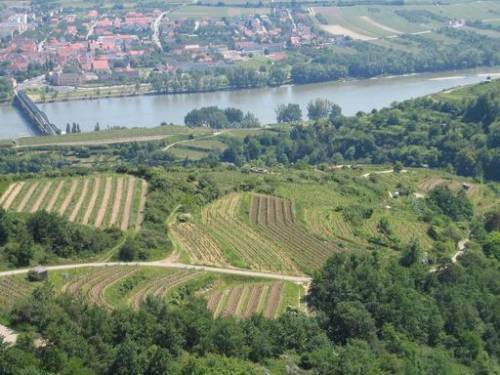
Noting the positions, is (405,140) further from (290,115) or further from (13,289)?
(13,289)

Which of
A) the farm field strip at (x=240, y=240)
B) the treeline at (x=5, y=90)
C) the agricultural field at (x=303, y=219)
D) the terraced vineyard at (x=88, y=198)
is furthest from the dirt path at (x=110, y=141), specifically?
the farm field strip at (x=240, y=240)

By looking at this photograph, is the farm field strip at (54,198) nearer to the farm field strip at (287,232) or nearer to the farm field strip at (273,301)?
the farm field strip at (287,232)

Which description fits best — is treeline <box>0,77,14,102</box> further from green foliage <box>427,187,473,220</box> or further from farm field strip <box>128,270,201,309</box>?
farm field strip <box>128,270,201,309</box>

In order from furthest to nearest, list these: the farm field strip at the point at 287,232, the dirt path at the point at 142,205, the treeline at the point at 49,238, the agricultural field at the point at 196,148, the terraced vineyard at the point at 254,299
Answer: the agricultural field at the point at 196,148 < the dirt path at the point at 142,205 < the farm field strip at the point at 287,232 < the treeline at the point at 49,238 < the terraced vineyard at the point at 254,299

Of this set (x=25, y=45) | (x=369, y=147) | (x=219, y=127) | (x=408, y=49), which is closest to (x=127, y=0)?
(x=25, y=45)

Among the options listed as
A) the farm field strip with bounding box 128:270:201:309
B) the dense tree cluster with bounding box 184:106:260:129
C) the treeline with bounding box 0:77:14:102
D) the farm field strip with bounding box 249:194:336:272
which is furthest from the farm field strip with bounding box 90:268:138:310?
the treeline with bounding box 0:77:14:102

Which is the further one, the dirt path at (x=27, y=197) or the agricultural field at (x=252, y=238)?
the dirt path at (x=27, y=197)

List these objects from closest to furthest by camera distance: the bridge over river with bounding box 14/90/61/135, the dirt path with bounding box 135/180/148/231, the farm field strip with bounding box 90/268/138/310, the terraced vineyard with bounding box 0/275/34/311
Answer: the terraced vineyard with bounding box 0/275/34/311 < the farm field strip with bounding box 90/268/138/310 < the dirt path with bounding box 135/180/148/231 < the bridge over river with bounding box 14/90/61/135

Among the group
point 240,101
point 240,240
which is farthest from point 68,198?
point 240,101

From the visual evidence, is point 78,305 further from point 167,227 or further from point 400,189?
point 400,189
